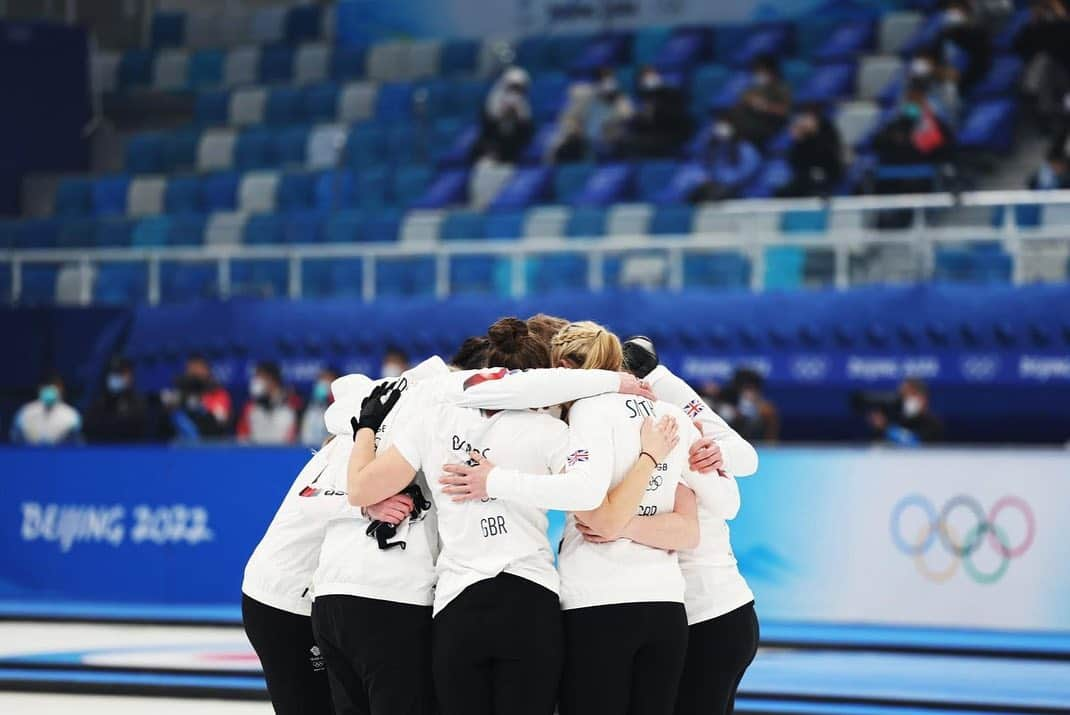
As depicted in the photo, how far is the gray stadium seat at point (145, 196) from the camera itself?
24.1 m

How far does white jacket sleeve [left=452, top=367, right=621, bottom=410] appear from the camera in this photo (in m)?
5.19

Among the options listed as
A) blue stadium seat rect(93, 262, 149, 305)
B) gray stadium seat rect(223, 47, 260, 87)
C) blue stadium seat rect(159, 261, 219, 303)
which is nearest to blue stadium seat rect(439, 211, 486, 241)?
blue stadium seat rect(159, 261, 219, 303)

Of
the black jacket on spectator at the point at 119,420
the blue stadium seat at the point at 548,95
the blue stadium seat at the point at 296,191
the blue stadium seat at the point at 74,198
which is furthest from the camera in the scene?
the blue stadium seat at the point at 74,198

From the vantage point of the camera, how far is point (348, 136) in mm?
23891

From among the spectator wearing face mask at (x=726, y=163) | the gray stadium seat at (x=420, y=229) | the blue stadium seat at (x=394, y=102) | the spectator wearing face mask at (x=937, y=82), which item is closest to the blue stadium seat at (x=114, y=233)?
the gray stadium seat at (x=420, y=229)

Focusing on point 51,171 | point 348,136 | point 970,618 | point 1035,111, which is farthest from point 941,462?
point 51,171

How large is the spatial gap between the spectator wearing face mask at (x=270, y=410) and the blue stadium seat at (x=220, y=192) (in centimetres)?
740

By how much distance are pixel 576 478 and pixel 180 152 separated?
21.2 m

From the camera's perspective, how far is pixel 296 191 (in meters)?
23.1

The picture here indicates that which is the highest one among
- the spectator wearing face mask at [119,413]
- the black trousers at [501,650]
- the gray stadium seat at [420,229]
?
the black trousers at [501,650]

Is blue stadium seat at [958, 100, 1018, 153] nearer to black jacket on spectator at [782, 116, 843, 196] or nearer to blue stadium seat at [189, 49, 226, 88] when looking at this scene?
black jacket on spectator at [782, 116, 843, 196]

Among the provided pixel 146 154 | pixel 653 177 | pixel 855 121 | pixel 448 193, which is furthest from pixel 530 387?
pixel 146 154

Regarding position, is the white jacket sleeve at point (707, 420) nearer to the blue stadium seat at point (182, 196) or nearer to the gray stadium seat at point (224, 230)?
the gray stadium seat at point (224, 230)

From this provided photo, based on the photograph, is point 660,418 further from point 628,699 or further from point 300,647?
point 300,647
